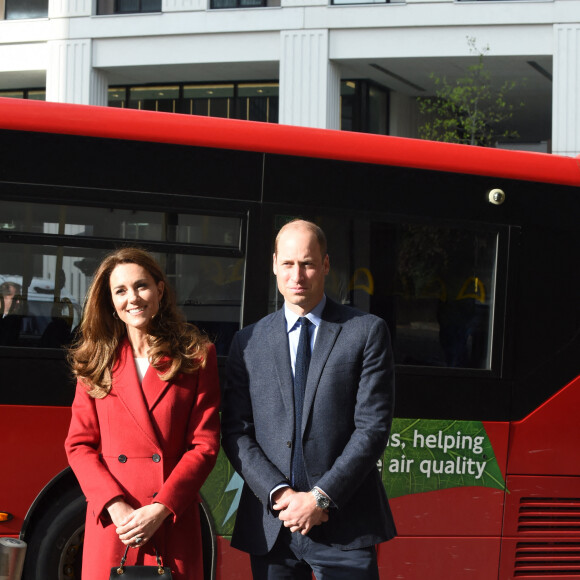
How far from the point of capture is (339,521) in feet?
9.58

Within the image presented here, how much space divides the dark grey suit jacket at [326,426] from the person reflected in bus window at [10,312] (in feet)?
6.73

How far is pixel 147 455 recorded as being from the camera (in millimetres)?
2900

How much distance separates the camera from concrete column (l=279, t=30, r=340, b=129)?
18.7 m

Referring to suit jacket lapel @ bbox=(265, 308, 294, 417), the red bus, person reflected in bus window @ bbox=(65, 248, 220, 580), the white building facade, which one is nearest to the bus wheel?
the red bus

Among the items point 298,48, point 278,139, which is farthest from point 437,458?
point 298,48

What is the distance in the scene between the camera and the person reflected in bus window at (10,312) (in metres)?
4.66

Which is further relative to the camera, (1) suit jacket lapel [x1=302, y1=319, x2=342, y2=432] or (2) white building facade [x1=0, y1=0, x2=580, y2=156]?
(2) white building facade [x1=0, y1=0, x2=580, y2=156]

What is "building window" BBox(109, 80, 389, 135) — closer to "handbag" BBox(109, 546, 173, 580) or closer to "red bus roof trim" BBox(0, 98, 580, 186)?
"red bus roof trim" BBox(0, 98, 580, 186)

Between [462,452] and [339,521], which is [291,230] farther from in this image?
[462,452]

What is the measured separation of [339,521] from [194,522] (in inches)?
19.0

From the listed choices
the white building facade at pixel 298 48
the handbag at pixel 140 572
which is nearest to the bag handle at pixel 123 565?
the handbag at pixel 140 572

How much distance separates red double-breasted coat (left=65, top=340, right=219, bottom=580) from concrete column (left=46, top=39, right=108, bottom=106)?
17.6 meters

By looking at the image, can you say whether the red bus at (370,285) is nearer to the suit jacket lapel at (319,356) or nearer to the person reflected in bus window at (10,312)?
the person reflected in bus window at (10,312)

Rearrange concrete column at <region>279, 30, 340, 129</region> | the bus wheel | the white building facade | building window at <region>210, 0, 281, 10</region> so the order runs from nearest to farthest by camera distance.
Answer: the bus wheel
the white building facade
concrete column at <region>279, 30, 340, 129</region>
building window at <region>210, 0, 281, 10</region>
